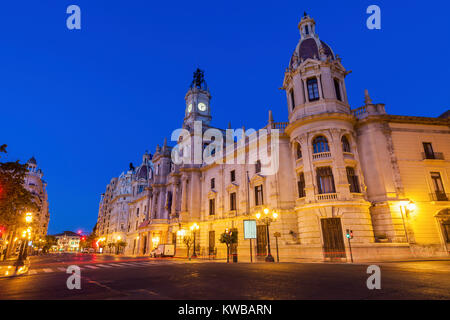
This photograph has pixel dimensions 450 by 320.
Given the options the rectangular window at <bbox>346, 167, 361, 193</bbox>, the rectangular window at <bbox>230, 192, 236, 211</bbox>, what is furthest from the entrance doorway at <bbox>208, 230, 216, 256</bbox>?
the rectangular window at <bbox>346, 167, 361, 193</bbox>

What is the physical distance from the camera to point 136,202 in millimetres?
70625

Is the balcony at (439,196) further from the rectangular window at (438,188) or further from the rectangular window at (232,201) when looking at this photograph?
the rectangular window at (232,201)

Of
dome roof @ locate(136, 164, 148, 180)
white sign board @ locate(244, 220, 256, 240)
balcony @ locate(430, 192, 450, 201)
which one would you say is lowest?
white sign board @ locate(244, 220, 256, 240)

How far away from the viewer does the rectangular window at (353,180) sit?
25.6 metres

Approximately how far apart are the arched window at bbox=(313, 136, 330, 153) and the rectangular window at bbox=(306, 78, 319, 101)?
4855mm

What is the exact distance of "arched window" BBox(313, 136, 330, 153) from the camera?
87.9ft

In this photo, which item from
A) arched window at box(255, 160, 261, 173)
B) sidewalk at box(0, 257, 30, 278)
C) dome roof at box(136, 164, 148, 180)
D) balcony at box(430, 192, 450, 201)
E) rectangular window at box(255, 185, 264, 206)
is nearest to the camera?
sidewalk at box(0, 257, 30, 278)

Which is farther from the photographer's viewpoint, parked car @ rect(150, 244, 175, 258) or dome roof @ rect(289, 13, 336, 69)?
parked car @ rect(150, 244, 175, 258)

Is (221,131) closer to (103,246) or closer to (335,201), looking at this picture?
(335,201)

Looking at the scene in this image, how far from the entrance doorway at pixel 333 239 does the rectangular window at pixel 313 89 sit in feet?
44.7

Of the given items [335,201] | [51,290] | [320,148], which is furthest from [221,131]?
[51,290]

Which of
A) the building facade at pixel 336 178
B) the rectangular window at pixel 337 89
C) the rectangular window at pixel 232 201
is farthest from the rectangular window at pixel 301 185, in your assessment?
the rectangular window at pixel 232 201

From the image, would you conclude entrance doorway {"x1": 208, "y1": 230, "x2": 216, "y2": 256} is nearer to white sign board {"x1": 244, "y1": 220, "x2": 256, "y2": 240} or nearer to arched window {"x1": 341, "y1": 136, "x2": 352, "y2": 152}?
white sign board {"x1": 244, "y1": 220, "x2": 256, "y2": 240}
